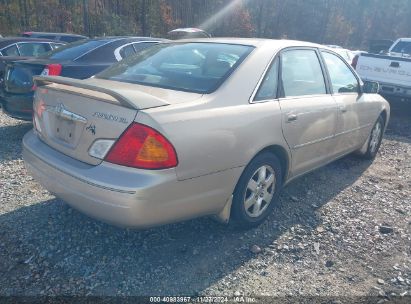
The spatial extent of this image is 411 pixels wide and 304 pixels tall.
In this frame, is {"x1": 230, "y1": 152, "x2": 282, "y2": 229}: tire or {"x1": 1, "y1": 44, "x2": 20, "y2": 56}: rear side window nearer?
{"x1": 230, "y1": 152, "x2": 282, "y2": 229}: tire

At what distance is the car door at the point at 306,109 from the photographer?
3404 mm

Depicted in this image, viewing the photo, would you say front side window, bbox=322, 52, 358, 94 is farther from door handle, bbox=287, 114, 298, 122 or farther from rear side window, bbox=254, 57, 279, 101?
rear side window, bbox=254, 57, 279, 101

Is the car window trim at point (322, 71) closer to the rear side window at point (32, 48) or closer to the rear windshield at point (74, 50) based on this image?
the rear windshield at point (74, 50)

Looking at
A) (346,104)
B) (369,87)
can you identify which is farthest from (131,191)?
(369,87)

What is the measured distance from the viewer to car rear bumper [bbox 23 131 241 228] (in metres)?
2.35

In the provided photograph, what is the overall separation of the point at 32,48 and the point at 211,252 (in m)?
7.15

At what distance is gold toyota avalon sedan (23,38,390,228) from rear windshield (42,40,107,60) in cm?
237

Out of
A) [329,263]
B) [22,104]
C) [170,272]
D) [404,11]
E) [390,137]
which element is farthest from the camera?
[404,11]

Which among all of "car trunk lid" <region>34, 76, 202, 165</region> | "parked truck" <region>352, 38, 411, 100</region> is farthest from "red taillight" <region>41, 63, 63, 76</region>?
"parked truck" <region>352, 38, 411, 100</region>

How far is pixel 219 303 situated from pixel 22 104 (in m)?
4.29

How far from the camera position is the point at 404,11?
4081cm

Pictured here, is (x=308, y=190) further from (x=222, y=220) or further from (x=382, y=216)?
(x=222, y=220)

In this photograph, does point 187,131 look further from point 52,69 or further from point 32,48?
point 32,48

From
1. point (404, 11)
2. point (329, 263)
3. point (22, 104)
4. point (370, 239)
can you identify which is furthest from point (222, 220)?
point (404, 11)
